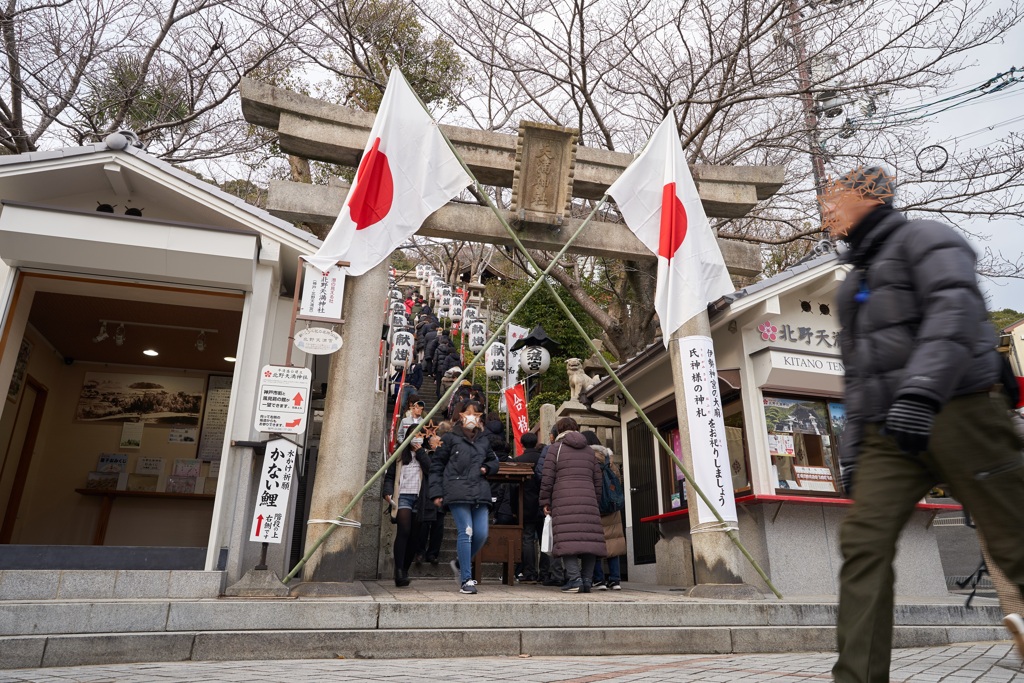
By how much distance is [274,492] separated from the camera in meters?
7.14

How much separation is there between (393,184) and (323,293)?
1.61 meters

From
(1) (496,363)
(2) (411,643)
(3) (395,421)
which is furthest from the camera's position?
(1) (496,363)

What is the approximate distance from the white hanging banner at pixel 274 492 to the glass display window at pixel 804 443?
669 centimetres

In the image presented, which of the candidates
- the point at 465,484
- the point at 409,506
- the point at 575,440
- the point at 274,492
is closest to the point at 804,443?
the point at 575,440

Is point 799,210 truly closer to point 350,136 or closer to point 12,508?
point 350,136

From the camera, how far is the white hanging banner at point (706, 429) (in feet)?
27.4

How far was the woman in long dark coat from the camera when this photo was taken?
8000mm

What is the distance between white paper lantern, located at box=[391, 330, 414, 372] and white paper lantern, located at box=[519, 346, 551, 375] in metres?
3.15

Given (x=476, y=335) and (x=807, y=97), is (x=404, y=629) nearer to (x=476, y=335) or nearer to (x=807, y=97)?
(x=807, y=97)

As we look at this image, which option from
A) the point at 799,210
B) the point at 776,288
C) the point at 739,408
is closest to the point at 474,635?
the point at 739,408

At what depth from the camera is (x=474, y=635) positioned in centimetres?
540

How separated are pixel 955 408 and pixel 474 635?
13.8 ft

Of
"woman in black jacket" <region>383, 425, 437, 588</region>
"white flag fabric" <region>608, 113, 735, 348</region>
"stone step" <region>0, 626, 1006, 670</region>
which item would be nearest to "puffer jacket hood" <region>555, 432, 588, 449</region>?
"white flag fabric" <region>608, 113, 735, 348</region>

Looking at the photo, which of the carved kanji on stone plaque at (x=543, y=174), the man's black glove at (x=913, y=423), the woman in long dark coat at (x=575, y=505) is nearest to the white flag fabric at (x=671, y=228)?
the carved kanji on stone plaque at (x=543, y=174)
